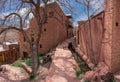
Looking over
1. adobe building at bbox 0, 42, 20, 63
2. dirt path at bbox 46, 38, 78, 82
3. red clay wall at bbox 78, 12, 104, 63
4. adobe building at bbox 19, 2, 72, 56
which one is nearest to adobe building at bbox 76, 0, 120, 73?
red clay wall at bbox 78, 12, 104, 63

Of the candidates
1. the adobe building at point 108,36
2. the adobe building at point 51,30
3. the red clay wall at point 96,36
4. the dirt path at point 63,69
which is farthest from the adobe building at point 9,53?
the adobe building at point 108,36

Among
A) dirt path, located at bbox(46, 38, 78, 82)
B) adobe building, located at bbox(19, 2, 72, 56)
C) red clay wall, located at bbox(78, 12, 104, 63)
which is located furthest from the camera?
adobe building, located at bbox(19, 2, 72, 56)

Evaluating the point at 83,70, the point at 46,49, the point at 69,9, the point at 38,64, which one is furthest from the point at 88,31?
the point at 46,49

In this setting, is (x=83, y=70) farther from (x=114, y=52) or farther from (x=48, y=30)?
(x=48, y=30)

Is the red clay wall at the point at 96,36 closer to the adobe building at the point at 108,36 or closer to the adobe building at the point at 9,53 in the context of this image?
the adobe building at the point at 108,36

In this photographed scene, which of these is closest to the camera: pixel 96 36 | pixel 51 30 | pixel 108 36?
pixel 108 36

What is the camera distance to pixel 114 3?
948cm

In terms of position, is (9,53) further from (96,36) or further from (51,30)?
(96,36)

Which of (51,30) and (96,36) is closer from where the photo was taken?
(96,36)

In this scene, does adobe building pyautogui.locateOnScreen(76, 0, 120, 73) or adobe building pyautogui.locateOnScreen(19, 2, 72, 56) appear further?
adobe building pyautogui.locateOnScreen(19, 2, 72, 56)

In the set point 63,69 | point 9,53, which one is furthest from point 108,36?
point 9,53

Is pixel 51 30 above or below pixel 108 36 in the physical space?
above

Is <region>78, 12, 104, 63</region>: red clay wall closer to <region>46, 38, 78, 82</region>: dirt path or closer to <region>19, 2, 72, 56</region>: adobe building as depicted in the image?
<region>46, 38, 78, 82</region>: dirt path

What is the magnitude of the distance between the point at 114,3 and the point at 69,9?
616 centimetres
